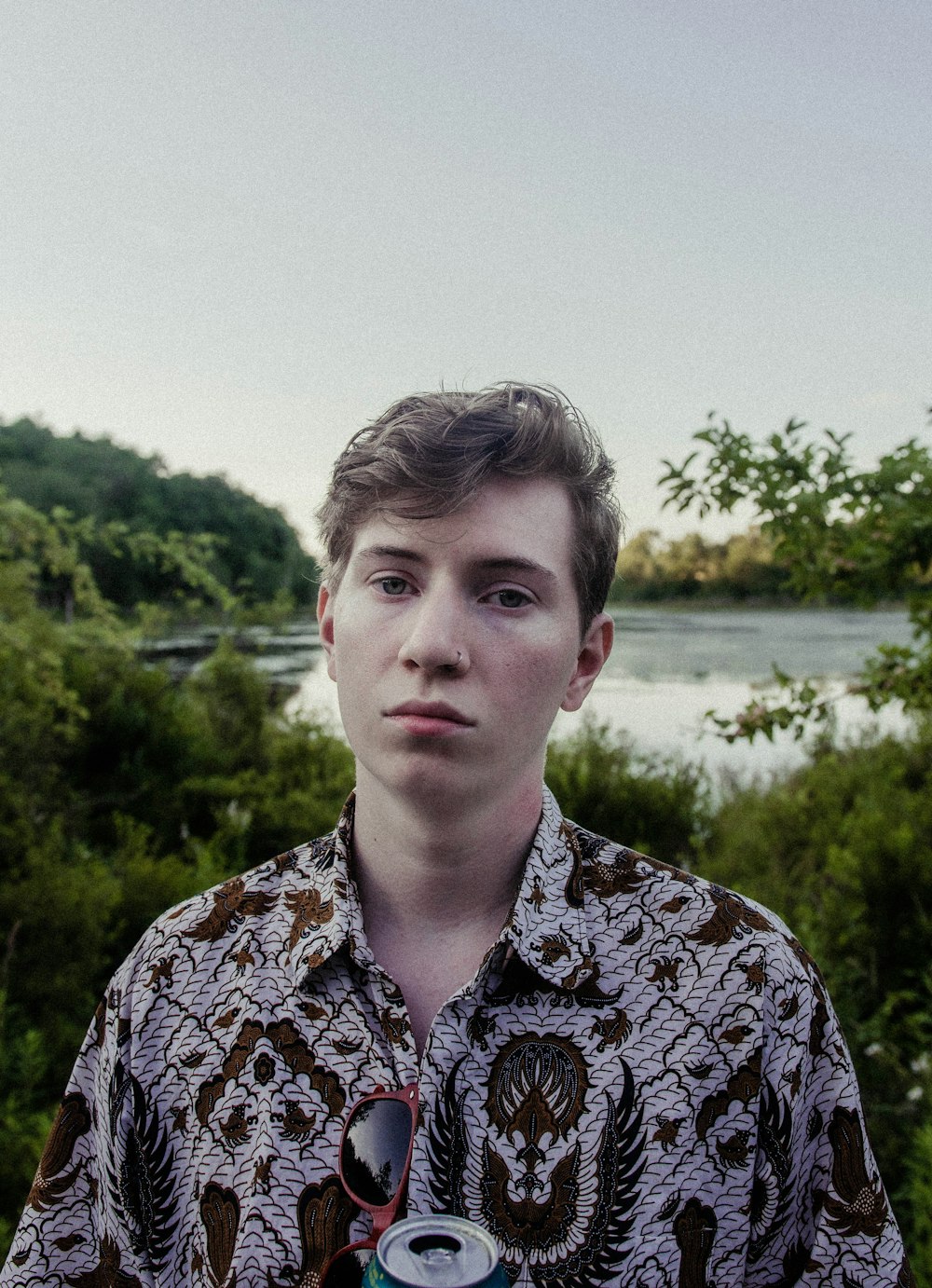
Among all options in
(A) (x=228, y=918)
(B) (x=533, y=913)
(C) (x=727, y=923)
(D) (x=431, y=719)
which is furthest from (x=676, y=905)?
(A) (x=228, y=918)

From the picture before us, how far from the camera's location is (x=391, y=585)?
61.2 inches

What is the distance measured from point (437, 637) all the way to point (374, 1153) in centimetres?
74

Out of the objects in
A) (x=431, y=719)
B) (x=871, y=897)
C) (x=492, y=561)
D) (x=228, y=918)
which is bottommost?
(x=871, y=897)

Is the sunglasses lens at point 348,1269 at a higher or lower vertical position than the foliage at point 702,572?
lower

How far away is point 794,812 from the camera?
7.42m

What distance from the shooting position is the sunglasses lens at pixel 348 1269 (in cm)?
131

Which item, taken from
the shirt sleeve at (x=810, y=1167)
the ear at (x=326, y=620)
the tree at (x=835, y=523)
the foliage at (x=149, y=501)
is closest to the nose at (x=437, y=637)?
the ear at (x=326, y=620)

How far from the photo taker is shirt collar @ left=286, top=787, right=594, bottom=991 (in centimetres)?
146

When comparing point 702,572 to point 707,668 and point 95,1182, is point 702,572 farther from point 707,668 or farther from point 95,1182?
point 707,668

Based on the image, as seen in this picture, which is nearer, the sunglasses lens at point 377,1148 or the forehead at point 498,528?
the sunglasses lens at point 377,1148

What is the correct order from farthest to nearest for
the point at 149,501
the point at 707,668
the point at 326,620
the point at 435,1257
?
the point at 149,501 → the point at 707,668 → the point at 326,620 → the point at 435,1257

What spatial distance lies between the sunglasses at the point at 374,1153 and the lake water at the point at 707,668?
737cm

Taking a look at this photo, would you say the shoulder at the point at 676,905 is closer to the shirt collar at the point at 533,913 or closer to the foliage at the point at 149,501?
the shirt collar at the point at 533,913

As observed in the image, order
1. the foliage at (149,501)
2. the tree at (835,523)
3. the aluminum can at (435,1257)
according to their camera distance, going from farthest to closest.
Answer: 1. the foliage at (149,501)
2. the tree at (835,523)
3. the aluminum can at (435,1257)
